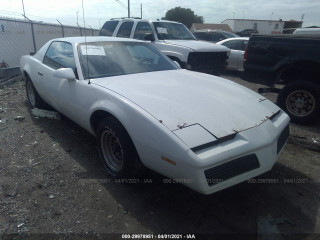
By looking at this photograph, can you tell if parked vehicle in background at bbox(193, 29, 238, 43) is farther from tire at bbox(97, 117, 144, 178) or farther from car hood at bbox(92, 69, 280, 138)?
tire at bbox(97, 117, 144, 178)

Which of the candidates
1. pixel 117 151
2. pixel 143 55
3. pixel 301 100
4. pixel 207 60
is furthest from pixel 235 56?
pixel 117 151

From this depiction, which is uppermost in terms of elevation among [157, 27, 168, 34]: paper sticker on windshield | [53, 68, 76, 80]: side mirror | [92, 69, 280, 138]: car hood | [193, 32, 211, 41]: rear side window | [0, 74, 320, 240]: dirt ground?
[157, 27, 168, 34]: paper sticker on windshield

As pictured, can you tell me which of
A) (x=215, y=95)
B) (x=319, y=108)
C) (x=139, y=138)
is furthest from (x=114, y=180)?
(x=319, y=108)

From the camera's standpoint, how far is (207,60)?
23.7ft

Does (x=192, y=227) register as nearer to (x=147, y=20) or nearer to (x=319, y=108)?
(x=319, y=108)

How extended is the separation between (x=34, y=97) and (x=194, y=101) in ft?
11.7

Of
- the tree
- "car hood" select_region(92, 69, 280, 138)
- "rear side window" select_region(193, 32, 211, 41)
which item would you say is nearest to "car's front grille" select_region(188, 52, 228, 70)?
"car hood" select_region(92, 69, 280, 138)

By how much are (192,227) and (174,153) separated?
→ 2.36ft

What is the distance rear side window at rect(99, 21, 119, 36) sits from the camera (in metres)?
8.60

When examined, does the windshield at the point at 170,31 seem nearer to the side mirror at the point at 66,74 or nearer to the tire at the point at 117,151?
the side mirror at the point at 66,74

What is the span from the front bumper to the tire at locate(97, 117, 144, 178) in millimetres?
616

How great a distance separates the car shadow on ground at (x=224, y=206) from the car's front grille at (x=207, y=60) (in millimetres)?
4212

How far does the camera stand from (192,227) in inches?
91.1

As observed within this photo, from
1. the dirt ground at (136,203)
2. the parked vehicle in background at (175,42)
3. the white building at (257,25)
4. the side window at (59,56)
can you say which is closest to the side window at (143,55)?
the side window at (59,56)
